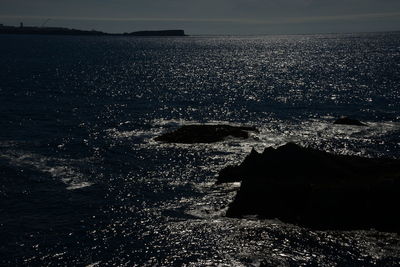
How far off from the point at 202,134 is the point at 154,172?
56.5 ft

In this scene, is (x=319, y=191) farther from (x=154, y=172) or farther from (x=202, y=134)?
(x=202, y=134)

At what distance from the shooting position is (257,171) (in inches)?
1966

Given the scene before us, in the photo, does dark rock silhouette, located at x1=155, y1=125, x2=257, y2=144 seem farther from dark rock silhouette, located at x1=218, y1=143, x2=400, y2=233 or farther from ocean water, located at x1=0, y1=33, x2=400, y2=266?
dark rock silhouette, located at x1=218, y1=143, x2=400, y2=233

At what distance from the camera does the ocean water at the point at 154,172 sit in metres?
36.8

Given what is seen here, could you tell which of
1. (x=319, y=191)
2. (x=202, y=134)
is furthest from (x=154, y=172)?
(x=319, y=191)

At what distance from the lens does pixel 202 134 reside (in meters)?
72.6

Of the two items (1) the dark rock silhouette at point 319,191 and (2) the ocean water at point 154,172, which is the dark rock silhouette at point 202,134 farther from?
(1) the dark rock silhouette at point 319,191

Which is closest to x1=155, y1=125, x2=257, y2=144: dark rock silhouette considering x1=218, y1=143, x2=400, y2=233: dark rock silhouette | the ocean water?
the ocean water

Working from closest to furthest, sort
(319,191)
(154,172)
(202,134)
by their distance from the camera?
1. (319,191)
2. (154,172)
3. (202,134)

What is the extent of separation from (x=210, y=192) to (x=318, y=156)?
1157 centimetres

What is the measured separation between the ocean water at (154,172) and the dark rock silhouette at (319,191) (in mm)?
1407

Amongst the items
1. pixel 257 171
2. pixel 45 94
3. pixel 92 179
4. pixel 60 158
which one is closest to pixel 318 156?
pixel 257 171

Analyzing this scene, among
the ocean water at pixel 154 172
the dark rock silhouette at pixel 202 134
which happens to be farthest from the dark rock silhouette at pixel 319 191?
the dark rock silhouette at pixel 202 134

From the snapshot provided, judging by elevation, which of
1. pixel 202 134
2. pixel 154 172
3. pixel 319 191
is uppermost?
pixel 319 191
